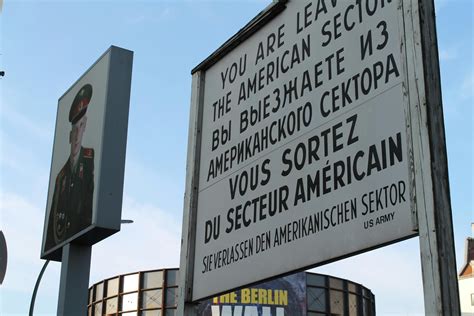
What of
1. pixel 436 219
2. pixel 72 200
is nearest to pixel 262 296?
pixel 72 200

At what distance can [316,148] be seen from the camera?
3979mm

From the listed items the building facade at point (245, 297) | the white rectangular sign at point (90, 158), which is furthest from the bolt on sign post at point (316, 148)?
the building facade at point (245, 297)

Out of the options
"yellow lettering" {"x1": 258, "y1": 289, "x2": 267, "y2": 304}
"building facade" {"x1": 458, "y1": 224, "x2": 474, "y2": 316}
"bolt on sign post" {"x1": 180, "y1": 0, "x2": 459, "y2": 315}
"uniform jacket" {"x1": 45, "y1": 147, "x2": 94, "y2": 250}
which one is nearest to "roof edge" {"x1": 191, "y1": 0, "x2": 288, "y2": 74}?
"bolt on sign post" {"x1": 180, "y1": 0, "x2": 459, "y2": 315}

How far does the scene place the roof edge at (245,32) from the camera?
4734mm

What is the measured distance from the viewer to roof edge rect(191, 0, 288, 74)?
4.73m

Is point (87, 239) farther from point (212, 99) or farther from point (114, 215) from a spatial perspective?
point (212, 99)

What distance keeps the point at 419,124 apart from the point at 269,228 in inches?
47.9

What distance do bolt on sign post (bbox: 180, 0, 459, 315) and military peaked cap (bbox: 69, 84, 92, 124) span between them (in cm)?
290

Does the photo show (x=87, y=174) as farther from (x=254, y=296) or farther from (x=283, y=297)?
(x=283, y=297)

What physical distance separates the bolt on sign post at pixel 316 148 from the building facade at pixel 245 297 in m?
40.4

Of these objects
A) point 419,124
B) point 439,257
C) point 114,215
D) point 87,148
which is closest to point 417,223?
point 439,257

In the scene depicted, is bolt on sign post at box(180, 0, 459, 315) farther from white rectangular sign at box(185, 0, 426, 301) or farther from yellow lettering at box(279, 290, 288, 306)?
yellow lettering at box(279, 290, 288, 306)

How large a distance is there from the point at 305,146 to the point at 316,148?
10 centimetres

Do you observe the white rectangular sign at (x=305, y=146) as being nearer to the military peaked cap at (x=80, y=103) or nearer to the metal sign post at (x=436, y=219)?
the metal sign post at (x=436, y=219)
